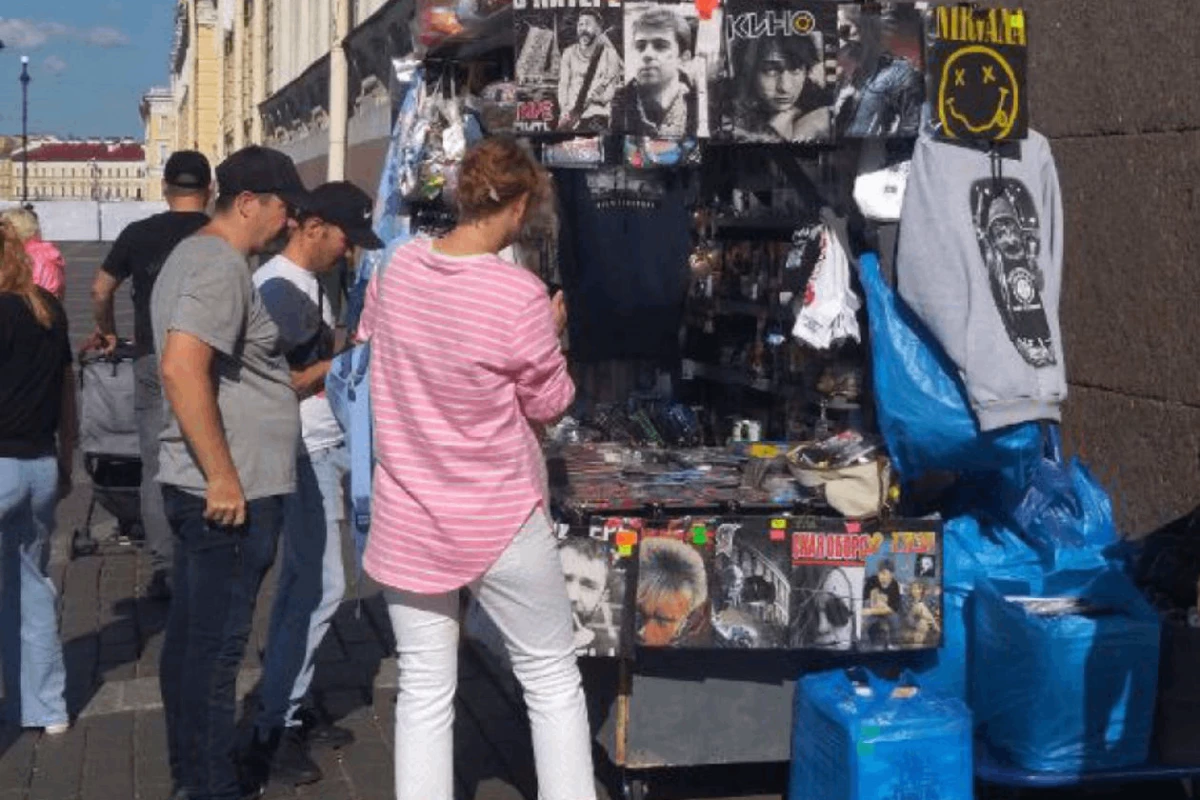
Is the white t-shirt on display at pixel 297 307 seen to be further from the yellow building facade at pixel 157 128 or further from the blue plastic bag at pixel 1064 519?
the yellow building facade at pixel 157 128

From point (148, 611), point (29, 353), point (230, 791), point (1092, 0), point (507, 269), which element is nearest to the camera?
point (507, 269)

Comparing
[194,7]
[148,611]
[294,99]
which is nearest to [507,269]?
[148,611]

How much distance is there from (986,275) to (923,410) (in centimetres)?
39

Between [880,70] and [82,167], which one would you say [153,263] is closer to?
[880,70]

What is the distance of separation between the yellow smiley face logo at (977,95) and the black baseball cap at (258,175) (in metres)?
1.75

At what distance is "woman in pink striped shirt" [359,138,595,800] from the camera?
454 cm

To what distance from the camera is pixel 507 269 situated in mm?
4570

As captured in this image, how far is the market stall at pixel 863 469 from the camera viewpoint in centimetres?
513

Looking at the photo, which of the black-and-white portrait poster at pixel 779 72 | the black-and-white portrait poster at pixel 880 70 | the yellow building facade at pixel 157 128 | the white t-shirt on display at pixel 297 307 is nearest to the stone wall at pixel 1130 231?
the black-and-white portrait poster at pixel 880 70

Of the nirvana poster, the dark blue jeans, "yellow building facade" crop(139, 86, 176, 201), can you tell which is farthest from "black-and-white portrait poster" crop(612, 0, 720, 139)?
"yellow building facade" crop(139, 86, 176, 201)

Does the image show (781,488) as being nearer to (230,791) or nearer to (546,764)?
(546,764)

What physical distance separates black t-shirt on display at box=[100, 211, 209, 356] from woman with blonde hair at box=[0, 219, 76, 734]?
3.65ft

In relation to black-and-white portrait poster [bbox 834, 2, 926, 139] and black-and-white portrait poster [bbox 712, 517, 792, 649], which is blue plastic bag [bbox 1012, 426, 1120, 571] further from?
black-and-white portrait poster [bbox 834, 2, 926, 139]

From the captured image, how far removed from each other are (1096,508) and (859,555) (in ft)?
2.53
